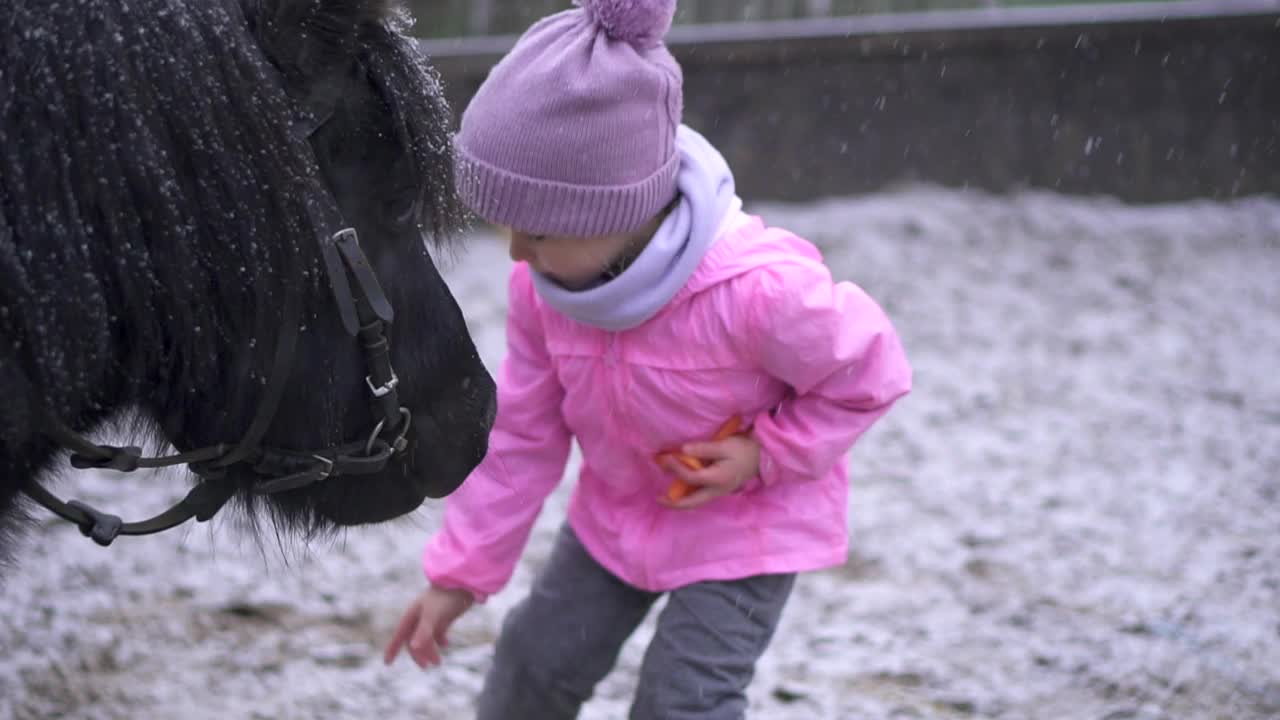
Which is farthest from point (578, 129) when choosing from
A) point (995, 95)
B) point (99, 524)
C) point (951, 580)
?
point (995, 95)

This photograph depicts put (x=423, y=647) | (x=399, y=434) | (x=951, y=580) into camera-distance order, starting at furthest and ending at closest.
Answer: (x=951, y=580) < (x=423, y=647) < (x=399, y=434)

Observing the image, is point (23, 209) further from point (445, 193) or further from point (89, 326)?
point (445, 193)

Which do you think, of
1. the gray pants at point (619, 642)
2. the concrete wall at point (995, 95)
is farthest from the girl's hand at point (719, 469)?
the concrete wall at point (995, 95)

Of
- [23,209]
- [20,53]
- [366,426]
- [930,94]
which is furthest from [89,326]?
[930,94]

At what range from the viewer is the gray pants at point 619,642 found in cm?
213

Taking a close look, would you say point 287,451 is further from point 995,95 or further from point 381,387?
point 995,95

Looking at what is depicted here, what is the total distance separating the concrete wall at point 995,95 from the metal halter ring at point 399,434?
14.9 feet

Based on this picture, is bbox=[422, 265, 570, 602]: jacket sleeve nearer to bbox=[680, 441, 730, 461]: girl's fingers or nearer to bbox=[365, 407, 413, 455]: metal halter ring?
bbox=[680, 441, 730, 461]: girl's fingers

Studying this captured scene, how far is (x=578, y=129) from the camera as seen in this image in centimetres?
196

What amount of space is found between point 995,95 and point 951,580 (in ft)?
Answer: 11.5

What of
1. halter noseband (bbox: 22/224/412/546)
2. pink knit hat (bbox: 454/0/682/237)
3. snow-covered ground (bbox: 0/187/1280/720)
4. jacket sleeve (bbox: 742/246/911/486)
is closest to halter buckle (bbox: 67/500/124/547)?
halter noseband (bbox: 22/224/412/546)

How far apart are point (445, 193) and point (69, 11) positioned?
1.66 feet

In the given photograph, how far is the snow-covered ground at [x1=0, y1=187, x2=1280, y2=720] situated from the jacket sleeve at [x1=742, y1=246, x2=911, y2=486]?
0.67 metres

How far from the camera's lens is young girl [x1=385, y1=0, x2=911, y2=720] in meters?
2.00
